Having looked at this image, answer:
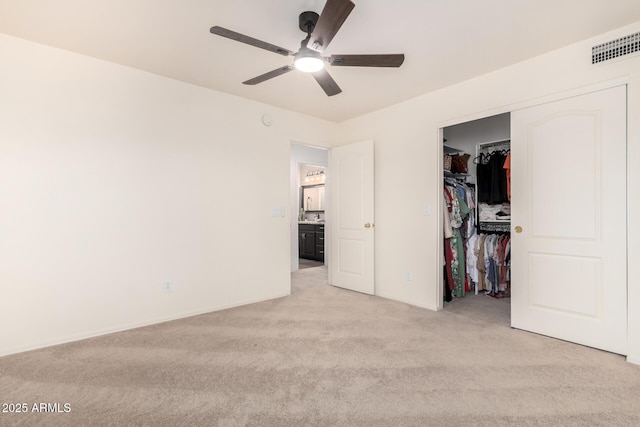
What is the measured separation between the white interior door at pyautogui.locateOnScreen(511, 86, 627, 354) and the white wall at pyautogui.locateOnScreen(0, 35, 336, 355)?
2768mm

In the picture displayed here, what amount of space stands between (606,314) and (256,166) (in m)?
3.66

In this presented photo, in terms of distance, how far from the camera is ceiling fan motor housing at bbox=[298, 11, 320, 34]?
2.10m

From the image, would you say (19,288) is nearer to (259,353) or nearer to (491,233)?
(259,353)

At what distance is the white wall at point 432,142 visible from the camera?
7.55ft

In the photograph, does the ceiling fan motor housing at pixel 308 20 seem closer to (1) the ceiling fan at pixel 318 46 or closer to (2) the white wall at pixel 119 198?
(1) the ceiling fan at pixel 318 46

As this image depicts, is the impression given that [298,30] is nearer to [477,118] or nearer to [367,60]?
[367,60]

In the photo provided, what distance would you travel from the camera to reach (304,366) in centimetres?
223

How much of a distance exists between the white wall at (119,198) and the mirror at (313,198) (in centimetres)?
373

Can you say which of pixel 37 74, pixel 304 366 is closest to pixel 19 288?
pixel 37 74

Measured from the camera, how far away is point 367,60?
2.20 metres

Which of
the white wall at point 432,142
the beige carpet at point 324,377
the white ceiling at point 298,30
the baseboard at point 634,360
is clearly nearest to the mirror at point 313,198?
the white wall at point 432,142

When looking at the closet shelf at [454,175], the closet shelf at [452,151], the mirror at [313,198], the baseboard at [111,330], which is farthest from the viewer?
the mirror at [313,198]

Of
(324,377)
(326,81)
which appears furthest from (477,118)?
(324,377)

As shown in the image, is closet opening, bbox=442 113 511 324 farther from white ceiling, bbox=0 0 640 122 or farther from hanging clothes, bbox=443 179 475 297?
white ceiling, bbox=0 0 640 122
